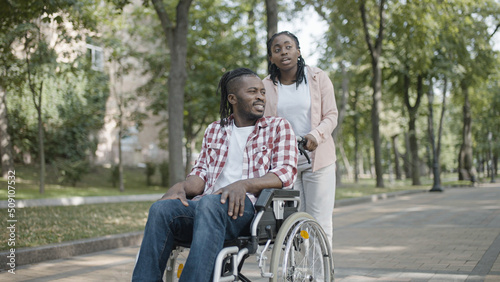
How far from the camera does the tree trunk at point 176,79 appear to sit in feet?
37.9

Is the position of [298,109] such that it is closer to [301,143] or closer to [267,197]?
[301,143]

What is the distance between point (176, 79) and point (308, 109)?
26.5 feet

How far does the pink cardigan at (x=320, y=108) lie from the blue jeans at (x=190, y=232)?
1.03 metres

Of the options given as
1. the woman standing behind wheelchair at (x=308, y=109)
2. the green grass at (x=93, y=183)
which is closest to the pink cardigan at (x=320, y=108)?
the woman standing behind wheelchair at (x=308, y=109)

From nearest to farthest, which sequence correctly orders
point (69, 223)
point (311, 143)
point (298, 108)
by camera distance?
point (311, 143) → point (298, 108) → point (69, 223)

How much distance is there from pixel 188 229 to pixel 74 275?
2.75 m

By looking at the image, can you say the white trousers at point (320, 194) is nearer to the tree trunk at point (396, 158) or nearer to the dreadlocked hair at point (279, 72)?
the dreadlocked hair at point (279, 72)

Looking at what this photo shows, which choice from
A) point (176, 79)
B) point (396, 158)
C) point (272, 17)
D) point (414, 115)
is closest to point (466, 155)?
point (414, 115)

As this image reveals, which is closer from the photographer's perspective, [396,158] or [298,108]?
[298,108]

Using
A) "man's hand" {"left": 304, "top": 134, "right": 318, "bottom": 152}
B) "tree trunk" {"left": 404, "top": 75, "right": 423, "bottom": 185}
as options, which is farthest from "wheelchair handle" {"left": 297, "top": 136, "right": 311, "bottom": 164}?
"tree trunk" {"left": 404, "top": 75, "right": 423, "bottom": 185}

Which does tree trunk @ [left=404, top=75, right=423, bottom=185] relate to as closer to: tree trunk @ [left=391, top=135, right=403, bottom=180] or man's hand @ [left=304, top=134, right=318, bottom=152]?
tree trunk @ [left=391, top=135, right=403, bottom=180]

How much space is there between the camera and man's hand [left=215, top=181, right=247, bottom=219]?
9.02 feet

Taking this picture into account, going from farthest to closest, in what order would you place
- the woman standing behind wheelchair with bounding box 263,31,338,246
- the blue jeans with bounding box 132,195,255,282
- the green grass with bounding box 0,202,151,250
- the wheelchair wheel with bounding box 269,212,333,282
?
the green grass with bounding box 0,202,151,250 → the woman standing behind wheelchair with bounding box 263,31,338,246 → the wheelchair wheel with bounding box 269,212,333,282 → the blue jeans with bounding box 132,195,255,282

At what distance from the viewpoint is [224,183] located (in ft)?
10.4
